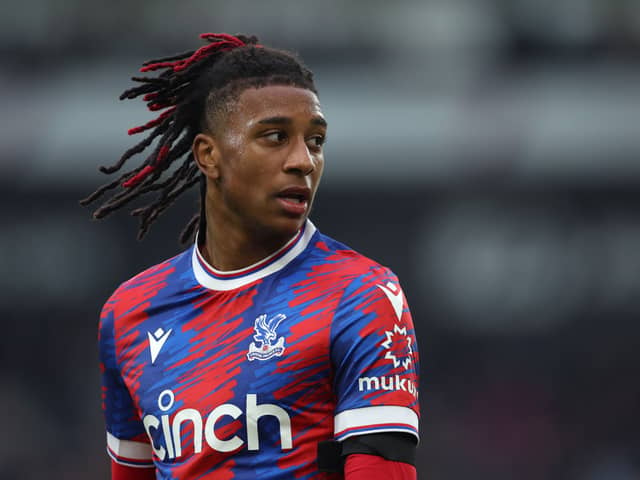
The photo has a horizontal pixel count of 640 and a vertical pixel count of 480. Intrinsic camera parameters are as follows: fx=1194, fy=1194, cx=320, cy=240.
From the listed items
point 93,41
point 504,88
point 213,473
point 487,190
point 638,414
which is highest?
point 93,41

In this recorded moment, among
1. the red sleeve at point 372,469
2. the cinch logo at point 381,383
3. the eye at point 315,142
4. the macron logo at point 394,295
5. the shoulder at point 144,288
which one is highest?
the eye at point 315,142

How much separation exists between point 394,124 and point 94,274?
3929 mm

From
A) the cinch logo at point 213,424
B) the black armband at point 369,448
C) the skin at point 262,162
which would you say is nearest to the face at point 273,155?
the skin at point 262,162

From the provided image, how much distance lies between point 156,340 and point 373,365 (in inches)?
27.7

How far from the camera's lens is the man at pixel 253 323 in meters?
2.95

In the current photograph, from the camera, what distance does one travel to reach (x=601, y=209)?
13977 mm

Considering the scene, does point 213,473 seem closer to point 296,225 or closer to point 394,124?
point 296,225

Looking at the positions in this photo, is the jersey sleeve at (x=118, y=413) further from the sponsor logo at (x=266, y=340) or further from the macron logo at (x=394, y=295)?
the macron logo at (x=394, y=295)

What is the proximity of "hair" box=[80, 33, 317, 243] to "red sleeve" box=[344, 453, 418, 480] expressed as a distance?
94 cm

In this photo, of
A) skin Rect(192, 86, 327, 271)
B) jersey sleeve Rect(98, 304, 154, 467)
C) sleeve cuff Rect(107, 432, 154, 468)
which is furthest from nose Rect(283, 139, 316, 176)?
sleeve cuff Rect(107, 432, 154, 468)

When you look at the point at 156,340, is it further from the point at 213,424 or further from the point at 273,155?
the point at 273,155

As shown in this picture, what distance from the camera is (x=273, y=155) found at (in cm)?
312

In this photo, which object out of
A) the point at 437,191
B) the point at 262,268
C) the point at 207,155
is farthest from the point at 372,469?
the point at 437,191

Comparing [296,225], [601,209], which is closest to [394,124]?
[601,209]
